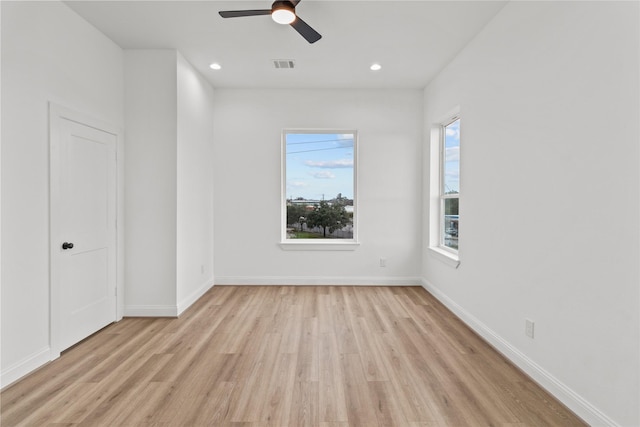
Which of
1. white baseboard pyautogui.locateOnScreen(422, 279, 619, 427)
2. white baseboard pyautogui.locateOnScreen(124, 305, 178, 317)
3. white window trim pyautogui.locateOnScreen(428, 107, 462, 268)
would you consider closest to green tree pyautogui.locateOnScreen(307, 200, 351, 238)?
white window trim pyautogui.locateOnScreen(428, 107, 462, 268)

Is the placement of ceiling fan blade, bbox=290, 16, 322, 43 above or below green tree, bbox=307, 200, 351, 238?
above

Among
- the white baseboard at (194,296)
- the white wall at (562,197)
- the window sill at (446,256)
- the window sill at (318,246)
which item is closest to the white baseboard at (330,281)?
the white baseboard at (194,296)

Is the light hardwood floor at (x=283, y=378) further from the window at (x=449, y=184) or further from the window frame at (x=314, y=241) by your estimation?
the window frame at (x=314, y=241)

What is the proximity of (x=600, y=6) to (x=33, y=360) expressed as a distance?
4349 millimetres

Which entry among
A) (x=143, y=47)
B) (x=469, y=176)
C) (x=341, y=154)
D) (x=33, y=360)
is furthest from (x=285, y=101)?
(x=33, y=360)

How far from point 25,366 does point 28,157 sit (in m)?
1.52

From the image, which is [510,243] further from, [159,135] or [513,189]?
[159,135]

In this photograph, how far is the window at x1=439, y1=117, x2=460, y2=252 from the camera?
3936mm

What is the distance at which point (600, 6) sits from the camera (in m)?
1.75

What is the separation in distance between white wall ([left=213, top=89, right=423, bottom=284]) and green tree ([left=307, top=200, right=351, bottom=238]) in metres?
0.30

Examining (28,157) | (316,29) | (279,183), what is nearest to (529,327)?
(316,29)

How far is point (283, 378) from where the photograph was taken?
7.43 feet

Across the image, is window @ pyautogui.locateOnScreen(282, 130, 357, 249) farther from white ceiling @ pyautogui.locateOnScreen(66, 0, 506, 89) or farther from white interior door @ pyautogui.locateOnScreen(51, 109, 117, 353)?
white interior door @ pyautogui.locateOnScreen(51, 109, 117, 353)

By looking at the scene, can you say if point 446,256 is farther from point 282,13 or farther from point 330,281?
point 282,13
